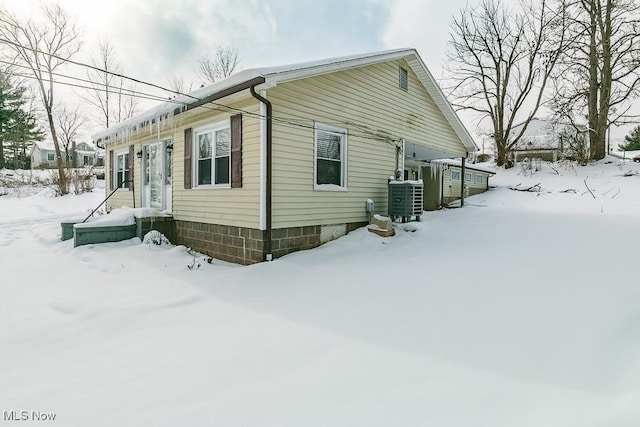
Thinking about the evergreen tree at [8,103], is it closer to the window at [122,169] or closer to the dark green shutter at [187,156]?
the window at [122,169]

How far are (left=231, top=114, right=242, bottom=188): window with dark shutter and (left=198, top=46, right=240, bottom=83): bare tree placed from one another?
2178cm

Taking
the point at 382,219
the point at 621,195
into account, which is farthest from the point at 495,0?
the point at 382,219

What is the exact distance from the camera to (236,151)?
593 centimetres

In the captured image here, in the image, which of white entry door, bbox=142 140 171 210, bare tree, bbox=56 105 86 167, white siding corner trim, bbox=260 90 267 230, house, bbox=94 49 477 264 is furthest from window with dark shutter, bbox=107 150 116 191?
bare tree, bbox=56 105 86 167

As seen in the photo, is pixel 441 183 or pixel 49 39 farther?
pixel 49 39

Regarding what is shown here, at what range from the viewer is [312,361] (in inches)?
100

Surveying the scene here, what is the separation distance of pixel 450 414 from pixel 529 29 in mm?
23290

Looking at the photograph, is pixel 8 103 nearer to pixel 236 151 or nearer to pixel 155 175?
pixel 155 175

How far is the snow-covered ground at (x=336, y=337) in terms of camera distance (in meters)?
2.02

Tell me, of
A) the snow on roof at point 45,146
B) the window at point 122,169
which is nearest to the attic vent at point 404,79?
the window at point 122,169

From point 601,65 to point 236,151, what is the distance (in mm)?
19693

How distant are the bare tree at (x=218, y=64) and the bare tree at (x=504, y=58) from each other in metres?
15.0

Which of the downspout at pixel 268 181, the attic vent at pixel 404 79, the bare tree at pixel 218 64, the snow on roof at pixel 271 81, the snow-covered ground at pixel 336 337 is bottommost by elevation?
the snow-covered ground at pixel 336 337

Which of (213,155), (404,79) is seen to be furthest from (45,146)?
(404,79)
